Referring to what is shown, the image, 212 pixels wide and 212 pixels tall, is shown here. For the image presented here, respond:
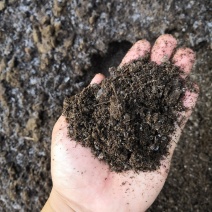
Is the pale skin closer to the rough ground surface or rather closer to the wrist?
the wrist

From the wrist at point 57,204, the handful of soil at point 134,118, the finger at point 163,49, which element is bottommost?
the wrist at point 57,204

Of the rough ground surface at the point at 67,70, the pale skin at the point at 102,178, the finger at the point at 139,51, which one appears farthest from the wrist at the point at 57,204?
the finger at the point at 139,51

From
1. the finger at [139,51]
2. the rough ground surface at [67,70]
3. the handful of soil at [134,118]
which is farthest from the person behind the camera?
the rough ground surface at [67,70]

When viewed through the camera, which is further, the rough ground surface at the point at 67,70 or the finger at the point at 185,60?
the rough ground surface at the point at 67,70

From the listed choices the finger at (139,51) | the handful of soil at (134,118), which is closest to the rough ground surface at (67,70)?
the finger at (139,51)

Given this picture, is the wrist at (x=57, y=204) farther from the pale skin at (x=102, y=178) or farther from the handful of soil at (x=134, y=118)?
the handful of soil at (x=134, y=118)

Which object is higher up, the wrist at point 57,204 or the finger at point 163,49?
the finger at point 163,49

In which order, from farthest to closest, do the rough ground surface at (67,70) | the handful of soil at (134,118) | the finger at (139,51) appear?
the rough ground surface at (67,70) < the finger at (139,51) < the handful of soil at (134,118)

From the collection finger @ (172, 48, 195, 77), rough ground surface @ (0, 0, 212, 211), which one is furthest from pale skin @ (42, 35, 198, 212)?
rough ground surface @ (0, 0, 212, 211)
